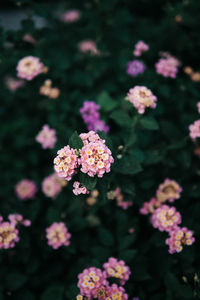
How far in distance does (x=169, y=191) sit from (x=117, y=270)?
64 centimetres

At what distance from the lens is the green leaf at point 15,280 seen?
1.77m

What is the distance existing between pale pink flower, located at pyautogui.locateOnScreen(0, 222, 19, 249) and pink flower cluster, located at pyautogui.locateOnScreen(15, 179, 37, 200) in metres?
0.60

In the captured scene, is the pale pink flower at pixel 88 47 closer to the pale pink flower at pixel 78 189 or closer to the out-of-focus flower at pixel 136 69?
the out-of-focus flower at pixel 136 69

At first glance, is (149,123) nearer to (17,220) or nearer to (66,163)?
(66,163)

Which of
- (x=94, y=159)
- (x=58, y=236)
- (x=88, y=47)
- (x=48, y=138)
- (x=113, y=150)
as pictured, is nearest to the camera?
(x=94, y=159)

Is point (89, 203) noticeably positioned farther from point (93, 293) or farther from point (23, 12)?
point (23, 12)

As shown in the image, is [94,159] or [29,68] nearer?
[94,159]

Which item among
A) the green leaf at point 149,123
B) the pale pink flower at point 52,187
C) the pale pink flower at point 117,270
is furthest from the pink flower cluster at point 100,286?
the green leaf at point 149,123

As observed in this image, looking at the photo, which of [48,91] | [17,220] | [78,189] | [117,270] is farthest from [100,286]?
[48,91]

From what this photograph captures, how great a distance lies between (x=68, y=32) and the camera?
3.00 metres

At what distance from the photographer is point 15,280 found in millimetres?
1793

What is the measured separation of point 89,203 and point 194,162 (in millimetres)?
937

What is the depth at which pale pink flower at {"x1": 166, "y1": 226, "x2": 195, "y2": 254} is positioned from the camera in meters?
1.52

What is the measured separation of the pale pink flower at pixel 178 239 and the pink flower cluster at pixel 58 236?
2.13ft
